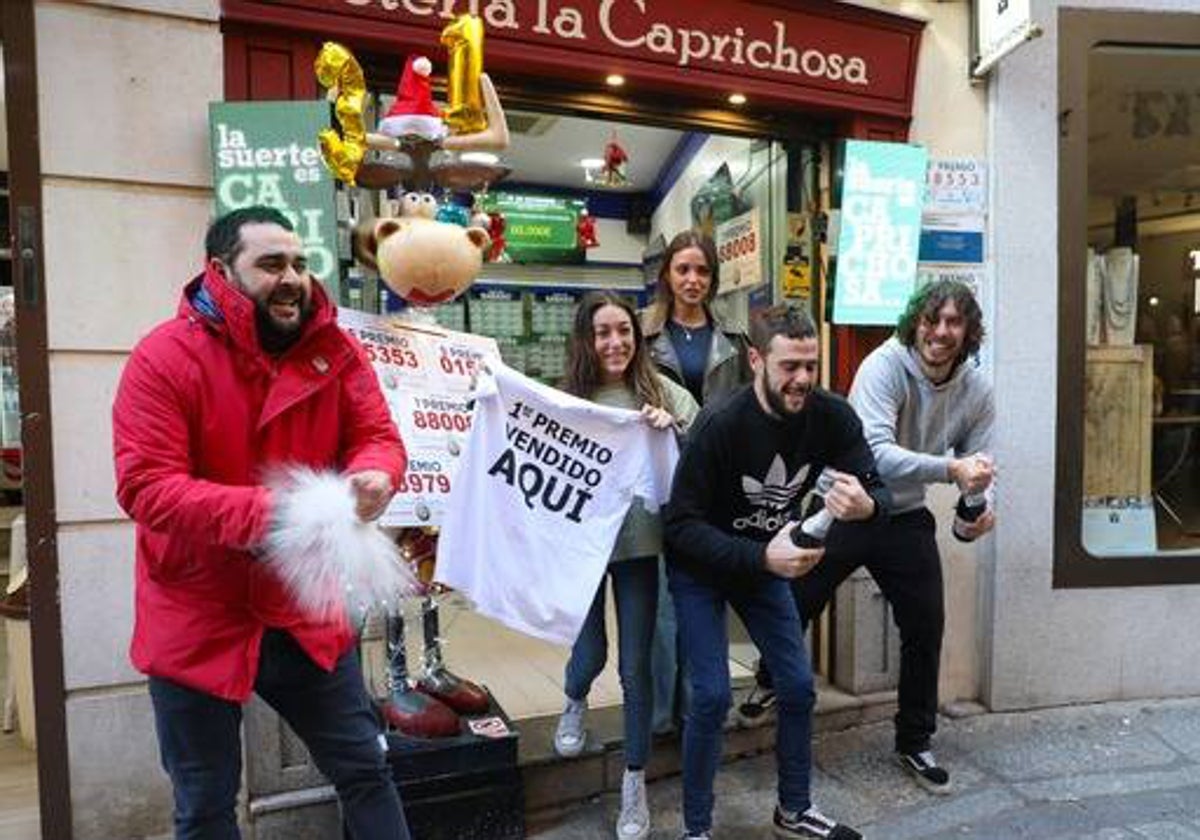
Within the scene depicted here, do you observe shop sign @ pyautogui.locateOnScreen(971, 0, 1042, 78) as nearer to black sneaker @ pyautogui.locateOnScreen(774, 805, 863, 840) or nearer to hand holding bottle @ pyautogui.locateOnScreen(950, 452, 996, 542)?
hand holding bottle @ pyautogui.locateOnScreen(950, 452, 996, 542)

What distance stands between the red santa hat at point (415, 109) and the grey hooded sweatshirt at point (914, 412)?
1.80 metres

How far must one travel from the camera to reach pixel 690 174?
6.23 metres

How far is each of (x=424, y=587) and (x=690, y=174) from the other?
12.8ft

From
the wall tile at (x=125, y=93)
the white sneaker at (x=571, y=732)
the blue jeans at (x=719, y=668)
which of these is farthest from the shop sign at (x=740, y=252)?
the wall tile at (x=125, y=93)

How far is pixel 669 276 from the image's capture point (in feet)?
11.8

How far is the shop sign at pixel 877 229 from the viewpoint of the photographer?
408cm

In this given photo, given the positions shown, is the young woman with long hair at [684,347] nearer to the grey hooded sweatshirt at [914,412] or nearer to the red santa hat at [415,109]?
the grey hooded sweatshirt at [914,412]

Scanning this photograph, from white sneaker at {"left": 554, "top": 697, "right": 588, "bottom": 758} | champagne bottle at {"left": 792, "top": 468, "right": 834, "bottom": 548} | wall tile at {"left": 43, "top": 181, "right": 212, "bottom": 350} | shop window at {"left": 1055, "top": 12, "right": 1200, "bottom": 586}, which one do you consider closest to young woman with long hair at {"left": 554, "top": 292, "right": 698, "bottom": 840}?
white sneaker at {"left": 554, "top": 697, "right": 588, "bottom": 758}

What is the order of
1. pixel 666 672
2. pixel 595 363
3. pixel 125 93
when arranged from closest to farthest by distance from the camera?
pixel 125 93
pixel 595 363
pixel 666 672

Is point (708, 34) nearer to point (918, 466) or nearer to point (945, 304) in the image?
point (945, 304)

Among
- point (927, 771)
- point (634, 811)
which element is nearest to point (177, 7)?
point (634, 811)

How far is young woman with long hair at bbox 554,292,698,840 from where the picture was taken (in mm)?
3156

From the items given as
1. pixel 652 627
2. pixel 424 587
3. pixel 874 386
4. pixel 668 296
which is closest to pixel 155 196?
pixel 424 587

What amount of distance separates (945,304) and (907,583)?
106 cm
